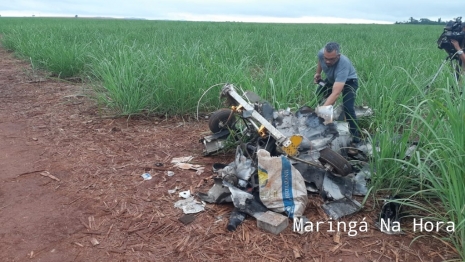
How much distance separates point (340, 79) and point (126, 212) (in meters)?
2.28

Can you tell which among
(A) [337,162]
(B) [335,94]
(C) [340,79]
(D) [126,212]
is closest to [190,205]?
(D) [126,212]

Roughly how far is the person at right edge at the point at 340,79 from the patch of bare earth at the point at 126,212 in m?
1.17

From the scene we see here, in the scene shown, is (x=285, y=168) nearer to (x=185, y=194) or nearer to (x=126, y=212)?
(x=185, y=194)

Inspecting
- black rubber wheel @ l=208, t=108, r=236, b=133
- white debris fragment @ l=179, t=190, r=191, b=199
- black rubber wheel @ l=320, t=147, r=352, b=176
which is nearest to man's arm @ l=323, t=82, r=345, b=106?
black rubber wheel @ l=208, t=108, r=236, b=133

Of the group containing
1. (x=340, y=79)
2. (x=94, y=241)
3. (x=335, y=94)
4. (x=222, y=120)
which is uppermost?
(x=340, y=79)

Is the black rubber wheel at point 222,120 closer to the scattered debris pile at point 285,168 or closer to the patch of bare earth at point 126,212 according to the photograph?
the scattered debris pile at point 285,168

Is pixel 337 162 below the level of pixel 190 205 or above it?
above

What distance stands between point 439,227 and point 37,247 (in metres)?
2.30

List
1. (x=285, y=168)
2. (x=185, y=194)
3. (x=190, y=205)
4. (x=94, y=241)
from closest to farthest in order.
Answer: (x=94, y=241)
(x=285, y=168)
(x=190, y=205)
(x=185, y=194)

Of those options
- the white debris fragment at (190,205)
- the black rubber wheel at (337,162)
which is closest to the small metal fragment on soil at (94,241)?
the white debris fragment at (190,205)

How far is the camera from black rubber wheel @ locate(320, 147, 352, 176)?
254 cm

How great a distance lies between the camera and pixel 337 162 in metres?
2.54

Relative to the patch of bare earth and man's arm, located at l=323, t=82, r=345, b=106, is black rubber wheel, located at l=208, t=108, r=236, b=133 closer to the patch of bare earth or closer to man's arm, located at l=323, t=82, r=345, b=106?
the patch of bare earth

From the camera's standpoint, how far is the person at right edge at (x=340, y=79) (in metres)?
3.57
